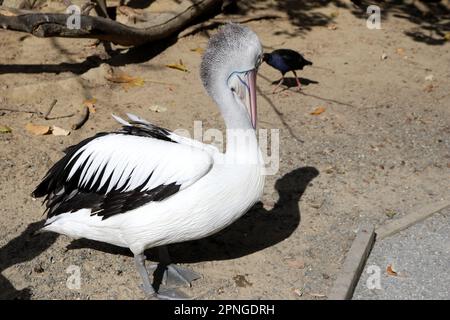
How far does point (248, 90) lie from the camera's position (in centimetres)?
343

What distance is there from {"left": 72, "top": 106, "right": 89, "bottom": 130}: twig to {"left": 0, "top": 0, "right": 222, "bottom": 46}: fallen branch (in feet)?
2.10

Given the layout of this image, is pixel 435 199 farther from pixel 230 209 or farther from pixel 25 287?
pixel 25 287

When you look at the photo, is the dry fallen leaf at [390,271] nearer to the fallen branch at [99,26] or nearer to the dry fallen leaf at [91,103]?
the dry fallen leaf at [91,103]

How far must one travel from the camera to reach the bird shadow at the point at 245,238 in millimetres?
4031

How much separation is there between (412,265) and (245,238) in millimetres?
1015

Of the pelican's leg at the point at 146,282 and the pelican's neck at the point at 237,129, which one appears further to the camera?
the pelican's leg at the point at 146,282

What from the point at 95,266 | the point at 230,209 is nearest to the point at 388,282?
the point at 230,209

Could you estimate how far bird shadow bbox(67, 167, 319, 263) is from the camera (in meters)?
4.03

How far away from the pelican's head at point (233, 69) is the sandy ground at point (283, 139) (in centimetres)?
99

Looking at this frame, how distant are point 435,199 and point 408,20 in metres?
4.10

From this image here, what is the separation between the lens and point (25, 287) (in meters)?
3.67

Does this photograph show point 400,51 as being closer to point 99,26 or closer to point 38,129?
point 99,26

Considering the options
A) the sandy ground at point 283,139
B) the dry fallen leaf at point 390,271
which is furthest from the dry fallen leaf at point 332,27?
the dry fallen leaf at point 390,271

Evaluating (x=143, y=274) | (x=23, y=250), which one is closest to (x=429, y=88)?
(x=143, y=274)
